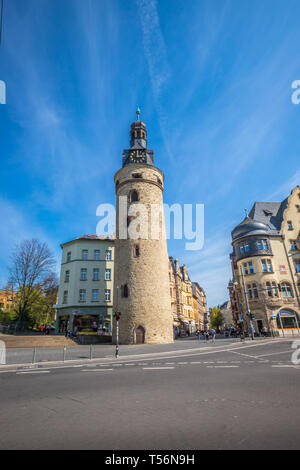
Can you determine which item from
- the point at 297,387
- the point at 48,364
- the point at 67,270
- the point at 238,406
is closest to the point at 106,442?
the point at 238,406

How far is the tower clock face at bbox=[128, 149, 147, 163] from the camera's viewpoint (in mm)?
32906

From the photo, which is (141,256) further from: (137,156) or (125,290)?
(137,156)

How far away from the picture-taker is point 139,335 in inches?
1008

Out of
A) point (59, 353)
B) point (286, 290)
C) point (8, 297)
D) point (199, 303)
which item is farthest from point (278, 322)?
point (199, 303)

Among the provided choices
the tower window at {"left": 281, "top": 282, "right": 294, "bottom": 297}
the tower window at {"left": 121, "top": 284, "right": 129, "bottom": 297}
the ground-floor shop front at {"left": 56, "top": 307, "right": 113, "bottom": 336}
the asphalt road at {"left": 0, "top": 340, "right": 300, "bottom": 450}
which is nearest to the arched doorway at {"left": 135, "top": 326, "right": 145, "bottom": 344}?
the tower window at {"left": 121, "top": 284, "right": 129, "bottom": 297}

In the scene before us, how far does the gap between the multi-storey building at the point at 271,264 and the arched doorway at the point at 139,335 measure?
492 inches

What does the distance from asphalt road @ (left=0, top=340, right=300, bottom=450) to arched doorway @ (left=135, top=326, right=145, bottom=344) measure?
61.9ft

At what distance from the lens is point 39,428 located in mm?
4016

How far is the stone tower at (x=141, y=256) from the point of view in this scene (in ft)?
85.2

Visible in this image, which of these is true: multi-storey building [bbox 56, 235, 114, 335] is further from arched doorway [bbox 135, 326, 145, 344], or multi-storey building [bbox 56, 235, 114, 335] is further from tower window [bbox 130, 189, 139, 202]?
tower window [bbox 130, 189, 139, 202]

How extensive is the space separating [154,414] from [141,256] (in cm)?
2328

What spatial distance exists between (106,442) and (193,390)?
132 inches

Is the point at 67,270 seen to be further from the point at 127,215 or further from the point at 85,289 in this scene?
the point at 127,215

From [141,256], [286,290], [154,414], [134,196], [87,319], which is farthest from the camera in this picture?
[87,319]
